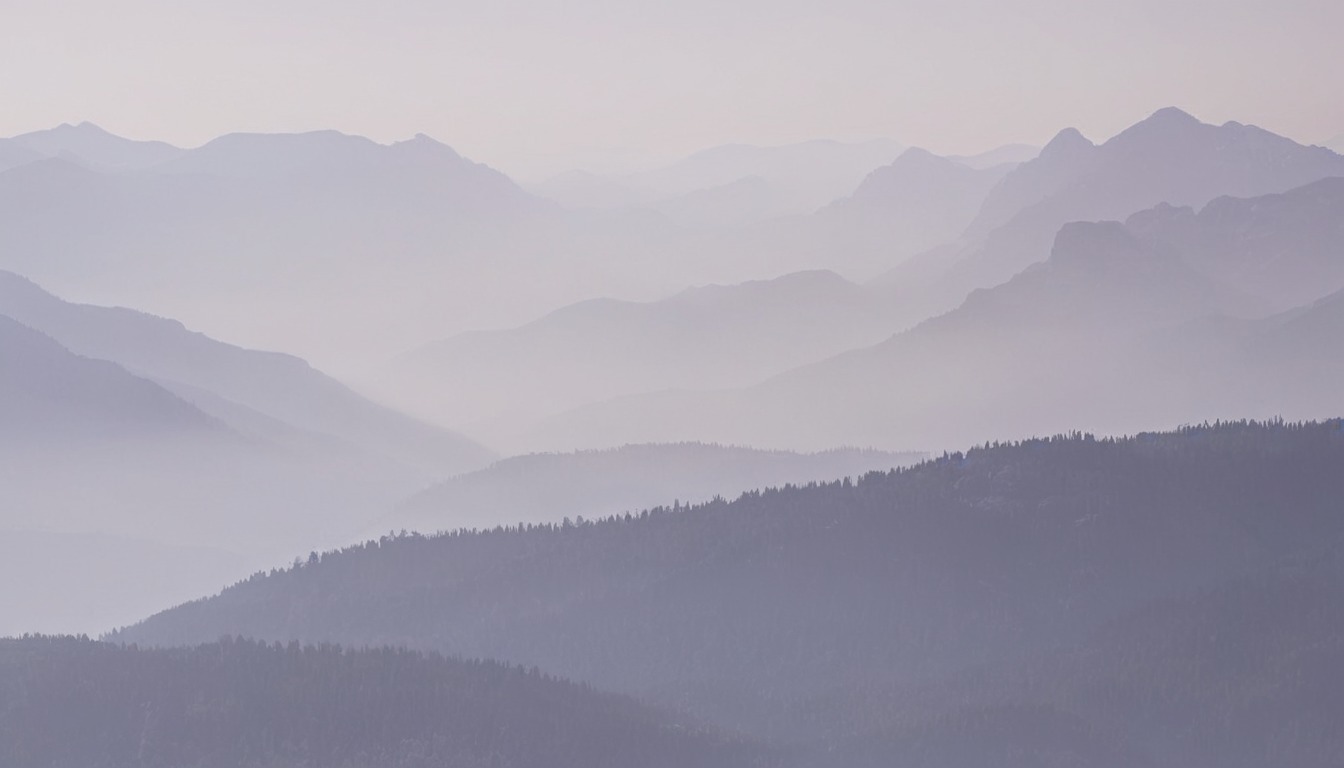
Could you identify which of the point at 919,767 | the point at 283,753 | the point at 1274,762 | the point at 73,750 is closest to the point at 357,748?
the point at 283,753

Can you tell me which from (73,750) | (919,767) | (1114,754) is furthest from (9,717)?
(1114,754)

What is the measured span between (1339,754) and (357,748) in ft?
300

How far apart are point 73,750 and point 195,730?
→ 10.9 metres

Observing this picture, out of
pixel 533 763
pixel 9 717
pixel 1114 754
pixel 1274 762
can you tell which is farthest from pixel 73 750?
pixel 1274 762

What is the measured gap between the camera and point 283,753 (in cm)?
19650

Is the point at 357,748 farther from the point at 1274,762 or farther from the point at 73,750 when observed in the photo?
the point at 1274,762

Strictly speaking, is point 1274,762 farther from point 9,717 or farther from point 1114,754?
point 9,717

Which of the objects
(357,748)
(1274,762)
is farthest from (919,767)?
(357,748)

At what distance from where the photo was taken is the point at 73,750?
19512cm

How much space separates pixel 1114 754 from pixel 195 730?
280ft

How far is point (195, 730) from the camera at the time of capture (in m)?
198

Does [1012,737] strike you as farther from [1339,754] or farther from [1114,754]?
[1339,754]

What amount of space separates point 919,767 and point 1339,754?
39436 mm

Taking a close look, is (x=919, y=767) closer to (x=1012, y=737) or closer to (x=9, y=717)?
(x=1012, y=737)
